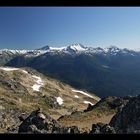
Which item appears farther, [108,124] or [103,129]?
[108,124]

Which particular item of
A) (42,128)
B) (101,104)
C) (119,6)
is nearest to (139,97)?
(42,128)

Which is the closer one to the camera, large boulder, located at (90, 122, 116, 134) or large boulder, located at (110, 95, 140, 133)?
large boulder, located at (90, 122, 116, 134)

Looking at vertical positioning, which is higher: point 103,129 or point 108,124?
point 103,129

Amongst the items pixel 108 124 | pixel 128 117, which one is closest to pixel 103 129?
pixel 128 117

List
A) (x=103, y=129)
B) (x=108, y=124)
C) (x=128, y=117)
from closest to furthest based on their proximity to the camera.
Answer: (x=103, y=129), (x=128, y=117), (x=108, y=124)

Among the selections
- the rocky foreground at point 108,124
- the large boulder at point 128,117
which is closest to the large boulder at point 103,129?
the rocky foreground at point 108,124

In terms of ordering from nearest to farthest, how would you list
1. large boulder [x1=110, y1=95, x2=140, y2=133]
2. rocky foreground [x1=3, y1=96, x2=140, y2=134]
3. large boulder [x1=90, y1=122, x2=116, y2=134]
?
large boulder [x1=90, y1=122, x2=116, y2=134]
rocky foreground [x1=3, y1=96, x2=140, y2=134]
large boulder [x1=110, y1=95, x2=140, y2=133]

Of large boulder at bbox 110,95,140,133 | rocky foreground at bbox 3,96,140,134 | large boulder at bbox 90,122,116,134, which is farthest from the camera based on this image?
large boulder at bbox 110,95,140,133

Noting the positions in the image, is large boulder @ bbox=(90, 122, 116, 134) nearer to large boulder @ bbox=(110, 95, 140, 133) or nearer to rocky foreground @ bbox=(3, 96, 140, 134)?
rocky foreground @ bbox=(3, 96, 140, 134)

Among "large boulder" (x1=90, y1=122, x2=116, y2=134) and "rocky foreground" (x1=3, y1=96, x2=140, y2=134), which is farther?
"rocky foreground" (x1=3, y1=96, x2=140, y2=134)

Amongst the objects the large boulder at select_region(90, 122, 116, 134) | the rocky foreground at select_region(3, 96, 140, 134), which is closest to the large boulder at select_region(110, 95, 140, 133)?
the rocky foreground at select_region(3, 96, 140, 134)

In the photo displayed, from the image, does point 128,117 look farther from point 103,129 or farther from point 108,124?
point 103,129

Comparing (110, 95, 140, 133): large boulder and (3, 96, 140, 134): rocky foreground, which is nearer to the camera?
(3, 96, 140, 134): rocky foreground
